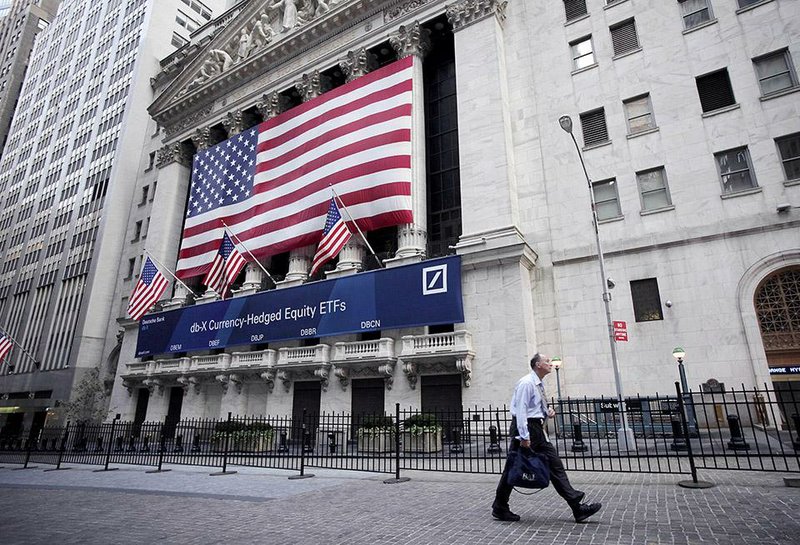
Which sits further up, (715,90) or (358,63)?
(358,63)

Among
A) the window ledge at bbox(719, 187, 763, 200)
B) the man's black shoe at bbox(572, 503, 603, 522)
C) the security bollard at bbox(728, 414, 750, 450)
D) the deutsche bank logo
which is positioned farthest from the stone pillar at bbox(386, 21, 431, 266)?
the man's black shoe at bbox(572, 503, 603, 522)

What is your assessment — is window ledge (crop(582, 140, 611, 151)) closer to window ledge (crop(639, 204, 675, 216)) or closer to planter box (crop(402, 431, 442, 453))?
window ledge (crop(639, 204, 675, 216))

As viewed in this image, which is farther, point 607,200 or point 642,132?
point 607,200

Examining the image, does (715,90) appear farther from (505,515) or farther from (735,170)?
(505,515)

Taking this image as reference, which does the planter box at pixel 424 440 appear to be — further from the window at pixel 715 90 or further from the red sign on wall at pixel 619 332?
the window at pixel 715 90

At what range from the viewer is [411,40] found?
27125 millimetres

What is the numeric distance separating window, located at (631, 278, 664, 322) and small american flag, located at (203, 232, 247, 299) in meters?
20.7

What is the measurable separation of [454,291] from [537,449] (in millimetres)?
14431

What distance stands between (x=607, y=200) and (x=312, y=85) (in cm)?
2121

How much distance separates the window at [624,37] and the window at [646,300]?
38.4ft

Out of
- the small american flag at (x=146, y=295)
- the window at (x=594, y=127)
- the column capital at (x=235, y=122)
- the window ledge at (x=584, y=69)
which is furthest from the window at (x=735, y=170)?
the column capital at (x=235, y=122)

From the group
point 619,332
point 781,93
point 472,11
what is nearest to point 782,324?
point 619,332

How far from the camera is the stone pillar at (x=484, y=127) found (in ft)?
71.9

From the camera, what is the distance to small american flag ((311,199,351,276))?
22.4 m
